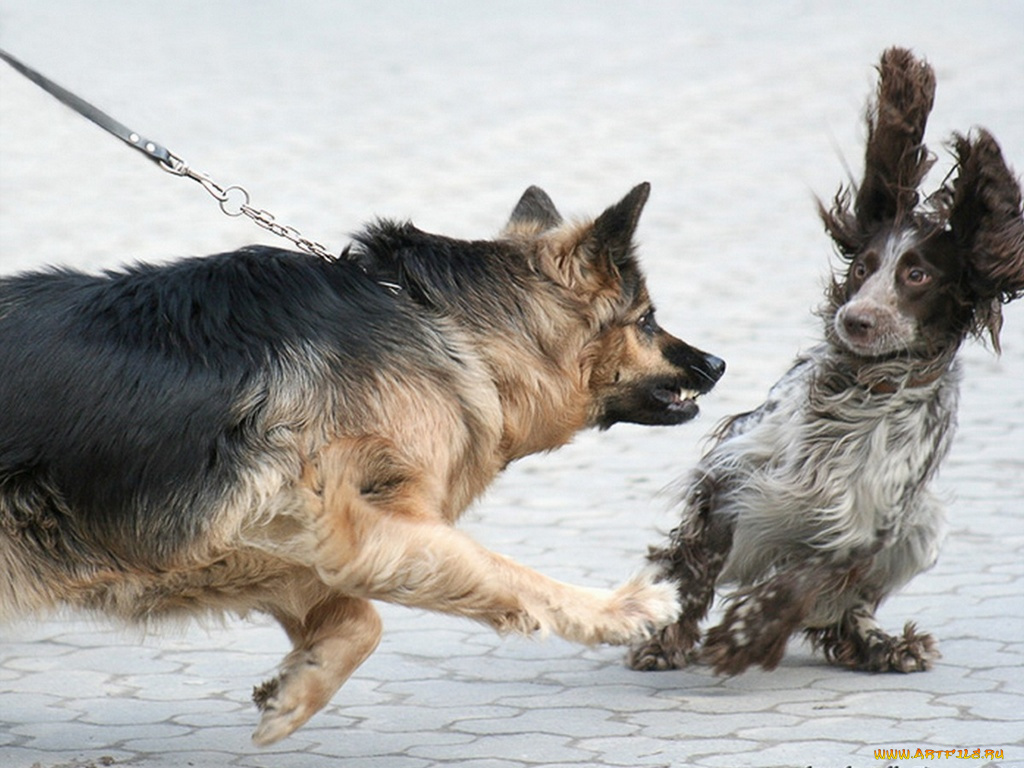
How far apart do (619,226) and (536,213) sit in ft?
1.65

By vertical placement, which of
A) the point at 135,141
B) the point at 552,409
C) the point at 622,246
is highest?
the point at 135,141

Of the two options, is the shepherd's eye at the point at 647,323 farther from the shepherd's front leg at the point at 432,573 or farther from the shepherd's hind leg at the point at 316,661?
the shepherd's hind leg at the point at 316,661

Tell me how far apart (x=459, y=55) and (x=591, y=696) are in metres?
16.2

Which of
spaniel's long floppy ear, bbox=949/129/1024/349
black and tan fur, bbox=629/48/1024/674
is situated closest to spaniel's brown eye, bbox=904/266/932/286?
black and tan fur, bbox=629/48/1024/674

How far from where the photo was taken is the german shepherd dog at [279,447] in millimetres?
4270

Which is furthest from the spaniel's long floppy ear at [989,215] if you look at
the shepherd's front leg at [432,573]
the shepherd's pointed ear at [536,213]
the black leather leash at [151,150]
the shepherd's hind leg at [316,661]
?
the shepherd's hind leg at [316,661]

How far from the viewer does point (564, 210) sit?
526 inches

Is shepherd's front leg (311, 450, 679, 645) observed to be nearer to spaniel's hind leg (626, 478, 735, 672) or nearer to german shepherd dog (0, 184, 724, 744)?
german shepherd dog (0, 184, 724, 744)

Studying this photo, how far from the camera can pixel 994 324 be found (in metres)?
5.17

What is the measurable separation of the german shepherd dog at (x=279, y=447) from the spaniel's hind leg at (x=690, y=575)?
0.92 meters

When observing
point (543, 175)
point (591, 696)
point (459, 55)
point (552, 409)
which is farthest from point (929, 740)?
point (459, 55)

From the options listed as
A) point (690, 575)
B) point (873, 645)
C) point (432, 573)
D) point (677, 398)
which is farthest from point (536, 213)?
point (873, 645)

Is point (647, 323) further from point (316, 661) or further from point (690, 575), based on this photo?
point (316, 661)

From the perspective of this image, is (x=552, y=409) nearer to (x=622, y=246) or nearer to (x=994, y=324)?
(x=622, y=246)
